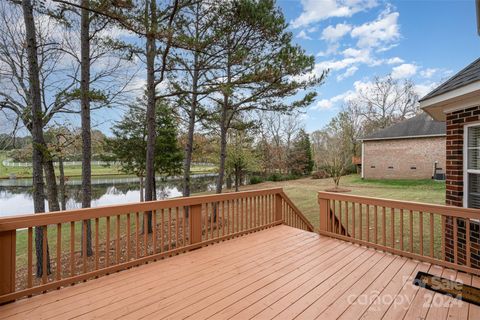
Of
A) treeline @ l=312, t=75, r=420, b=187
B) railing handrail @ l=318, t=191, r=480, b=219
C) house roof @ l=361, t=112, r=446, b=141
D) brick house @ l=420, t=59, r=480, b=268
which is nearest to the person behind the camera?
railing handrail @ l=318, t=191, r=480, b=219

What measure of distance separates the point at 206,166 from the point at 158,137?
7532 millimetres

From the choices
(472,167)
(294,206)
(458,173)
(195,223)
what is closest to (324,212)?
(294,206)

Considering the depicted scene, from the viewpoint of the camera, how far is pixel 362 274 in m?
2.95

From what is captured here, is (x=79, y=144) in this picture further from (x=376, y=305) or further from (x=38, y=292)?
(x=376, y=305)

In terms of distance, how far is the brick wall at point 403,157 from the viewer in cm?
1616

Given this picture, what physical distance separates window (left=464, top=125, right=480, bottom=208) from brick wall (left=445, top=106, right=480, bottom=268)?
0.23 feet

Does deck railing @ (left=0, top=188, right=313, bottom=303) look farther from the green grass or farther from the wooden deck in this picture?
the green grass

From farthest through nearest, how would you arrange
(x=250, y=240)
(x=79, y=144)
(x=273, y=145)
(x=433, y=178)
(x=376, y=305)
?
(x=273, y=145), (x=433, y=178), (x=79, y=144), (x=250, y=240), (x=376, y=305)

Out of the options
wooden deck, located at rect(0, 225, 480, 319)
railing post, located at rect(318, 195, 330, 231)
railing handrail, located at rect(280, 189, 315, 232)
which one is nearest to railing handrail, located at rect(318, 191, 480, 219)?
railing post, located at rect(318, 195, 330, 231)

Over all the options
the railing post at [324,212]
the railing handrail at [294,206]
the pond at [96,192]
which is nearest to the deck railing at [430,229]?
Answer: the railing post at [324,212]

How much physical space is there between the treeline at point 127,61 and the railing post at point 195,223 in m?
3.18

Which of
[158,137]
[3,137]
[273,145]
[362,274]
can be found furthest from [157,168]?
[273,145]

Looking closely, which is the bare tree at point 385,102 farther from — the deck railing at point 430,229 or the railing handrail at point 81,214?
the railing handrail at point 81,214

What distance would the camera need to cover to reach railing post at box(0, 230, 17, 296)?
88.1 inches
